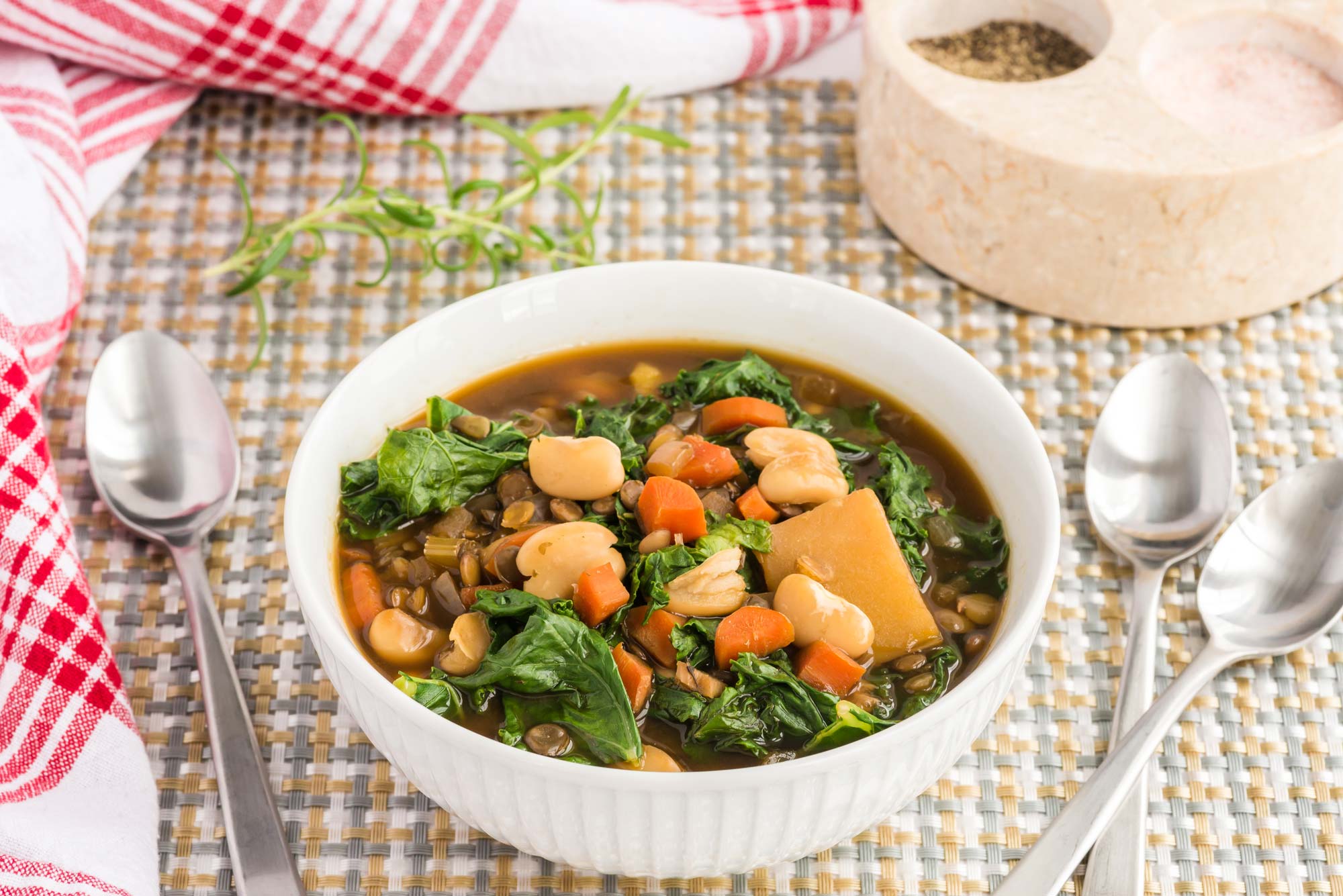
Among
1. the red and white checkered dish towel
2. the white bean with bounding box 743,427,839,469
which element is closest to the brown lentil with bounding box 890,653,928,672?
the white bean with bounding box 743,427,839,469

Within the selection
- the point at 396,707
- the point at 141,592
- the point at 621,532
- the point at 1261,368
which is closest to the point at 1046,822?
the point at 621,532

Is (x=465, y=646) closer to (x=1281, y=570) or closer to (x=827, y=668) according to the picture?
(x=827, y=668)

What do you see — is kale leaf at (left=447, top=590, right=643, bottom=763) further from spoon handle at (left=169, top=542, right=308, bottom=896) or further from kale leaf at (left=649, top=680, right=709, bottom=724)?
spoon handle at (left=169, top=542, right=308, bottom=896)

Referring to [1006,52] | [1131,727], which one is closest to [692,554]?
[1131,727]

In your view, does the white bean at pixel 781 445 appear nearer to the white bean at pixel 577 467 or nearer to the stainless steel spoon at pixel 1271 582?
the white bean at pixel 577 467

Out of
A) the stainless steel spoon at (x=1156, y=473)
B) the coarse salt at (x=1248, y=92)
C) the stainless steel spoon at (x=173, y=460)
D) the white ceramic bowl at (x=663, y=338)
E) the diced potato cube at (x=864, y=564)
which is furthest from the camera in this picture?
the coarse salt at (x=1248, y=92)

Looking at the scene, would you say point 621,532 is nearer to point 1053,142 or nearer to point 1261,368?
point 1053,142

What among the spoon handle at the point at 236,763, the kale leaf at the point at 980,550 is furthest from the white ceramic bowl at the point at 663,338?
the spoon handle at the point at 236,763
